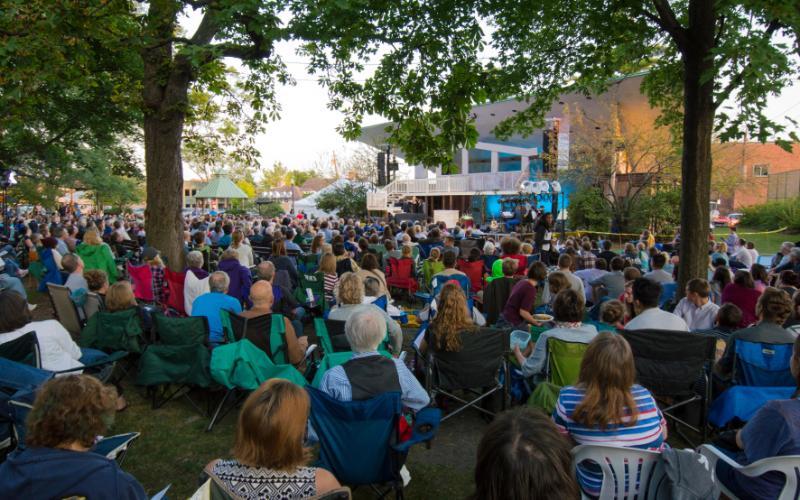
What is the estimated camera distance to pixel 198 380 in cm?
449

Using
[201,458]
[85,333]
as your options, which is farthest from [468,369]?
[85,333]

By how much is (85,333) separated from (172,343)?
92cm

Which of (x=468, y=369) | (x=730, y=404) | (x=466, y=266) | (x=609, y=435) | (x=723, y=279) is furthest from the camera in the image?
(x=466, y=266)

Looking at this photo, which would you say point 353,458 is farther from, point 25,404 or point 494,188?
point 494,188

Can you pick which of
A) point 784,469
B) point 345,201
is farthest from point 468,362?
point 345,201

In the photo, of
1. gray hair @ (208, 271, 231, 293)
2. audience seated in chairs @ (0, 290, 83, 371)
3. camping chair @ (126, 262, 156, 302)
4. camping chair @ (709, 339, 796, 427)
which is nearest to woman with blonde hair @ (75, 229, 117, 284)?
camping chair @ (126, 262, 156, 302)

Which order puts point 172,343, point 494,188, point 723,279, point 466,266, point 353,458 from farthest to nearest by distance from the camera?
point 494,188
point 466,266
point 723,279
point 172,343
point 353,458

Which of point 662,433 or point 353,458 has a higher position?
point 662,433

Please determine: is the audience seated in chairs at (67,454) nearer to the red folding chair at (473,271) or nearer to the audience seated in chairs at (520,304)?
the audience seated in chairs at (520,304)

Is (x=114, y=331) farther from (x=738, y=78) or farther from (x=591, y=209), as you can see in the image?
(x=591, y=209)

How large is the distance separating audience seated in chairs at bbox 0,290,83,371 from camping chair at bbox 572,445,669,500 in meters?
3.77

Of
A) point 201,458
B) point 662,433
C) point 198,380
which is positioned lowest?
point 201,458

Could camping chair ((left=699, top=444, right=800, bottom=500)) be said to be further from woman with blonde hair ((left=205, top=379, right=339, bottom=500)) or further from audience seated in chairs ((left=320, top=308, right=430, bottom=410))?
woman with blonde hair ((left=205, top=379, right=339, bottom=500))

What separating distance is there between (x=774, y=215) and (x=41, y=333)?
112 ft
